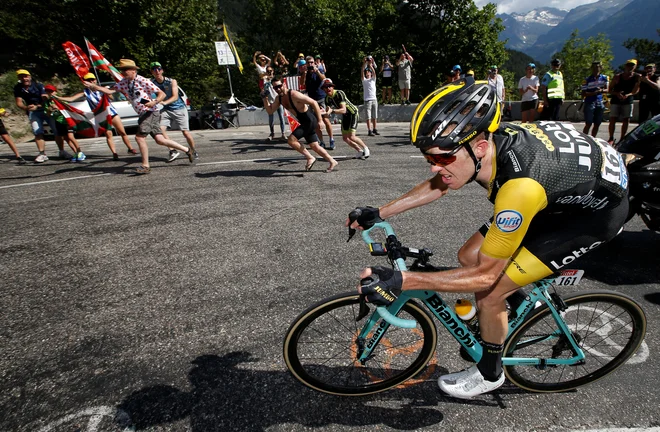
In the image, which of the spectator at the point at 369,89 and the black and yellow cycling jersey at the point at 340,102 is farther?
the spectator at the point at 369,89

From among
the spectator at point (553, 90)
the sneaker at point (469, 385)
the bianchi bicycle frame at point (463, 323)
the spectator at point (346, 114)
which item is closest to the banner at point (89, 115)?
the spectator at point (346, 114)

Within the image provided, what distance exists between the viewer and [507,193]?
1.72 meters

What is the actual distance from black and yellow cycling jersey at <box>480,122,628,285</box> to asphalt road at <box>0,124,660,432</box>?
1.12m

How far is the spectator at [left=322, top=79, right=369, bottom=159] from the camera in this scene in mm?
8164

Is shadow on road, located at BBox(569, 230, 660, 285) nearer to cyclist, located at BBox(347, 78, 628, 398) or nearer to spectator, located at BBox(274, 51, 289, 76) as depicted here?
cyclist, located at BBox(347, 78, 628, 398)

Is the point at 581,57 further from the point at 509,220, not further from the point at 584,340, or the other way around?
the point at 509,220

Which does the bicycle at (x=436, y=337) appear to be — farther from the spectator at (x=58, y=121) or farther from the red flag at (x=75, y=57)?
the red flag at (x=75, y=57)

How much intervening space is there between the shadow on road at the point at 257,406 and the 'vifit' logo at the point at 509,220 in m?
1.37

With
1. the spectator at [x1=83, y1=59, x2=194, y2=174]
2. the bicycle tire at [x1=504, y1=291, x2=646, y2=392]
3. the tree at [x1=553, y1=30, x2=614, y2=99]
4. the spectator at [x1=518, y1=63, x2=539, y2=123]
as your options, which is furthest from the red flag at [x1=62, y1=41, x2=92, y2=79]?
the tree at [x1=553, y1=30, x2=614, y2=99]

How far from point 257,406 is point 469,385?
4.61 feet

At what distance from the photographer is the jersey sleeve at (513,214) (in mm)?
1681

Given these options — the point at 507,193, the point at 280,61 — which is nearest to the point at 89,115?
the point at 280,61

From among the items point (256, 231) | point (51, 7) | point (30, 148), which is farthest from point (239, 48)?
point (256, 231)

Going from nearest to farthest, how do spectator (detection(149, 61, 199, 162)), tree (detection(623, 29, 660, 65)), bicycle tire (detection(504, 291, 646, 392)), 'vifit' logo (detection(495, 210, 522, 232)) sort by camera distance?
'vifit' logo (detection(495, 210, 522, 232))
bicycle tire (detection(504, 291, 646, 392))
spectator (detection(149, 61, 199, 162))
tree (detection(623, 29, 660, 65))
